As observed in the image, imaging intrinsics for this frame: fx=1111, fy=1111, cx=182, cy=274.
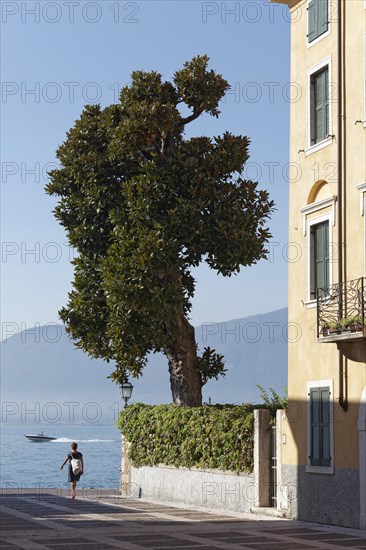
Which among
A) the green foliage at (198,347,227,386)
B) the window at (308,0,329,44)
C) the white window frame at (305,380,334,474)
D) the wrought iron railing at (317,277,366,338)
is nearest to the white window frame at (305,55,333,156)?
the window at (308,0,329,44)

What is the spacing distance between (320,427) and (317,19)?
9826 millimetres

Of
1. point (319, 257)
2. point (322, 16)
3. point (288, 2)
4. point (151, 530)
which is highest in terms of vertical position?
point (288, 2)

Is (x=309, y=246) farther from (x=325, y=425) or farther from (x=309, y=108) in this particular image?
(x=325, y=425)

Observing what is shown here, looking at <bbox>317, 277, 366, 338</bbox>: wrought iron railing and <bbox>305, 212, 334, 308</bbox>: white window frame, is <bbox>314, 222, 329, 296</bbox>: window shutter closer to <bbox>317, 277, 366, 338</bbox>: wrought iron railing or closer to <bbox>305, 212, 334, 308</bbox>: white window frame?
<bbox>305, 212, 334, 308</bbox>: white window frame

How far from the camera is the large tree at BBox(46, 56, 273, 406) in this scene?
33.1 metres

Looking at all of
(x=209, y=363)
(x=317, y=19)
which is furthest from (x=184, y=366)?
(x=317, y=19)

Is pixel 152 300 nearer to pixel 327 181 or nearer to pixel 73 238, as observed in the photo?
pixel 73 238

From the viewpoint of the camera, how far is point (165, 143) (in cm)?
3500

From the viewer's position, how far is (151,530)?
24.1 meters

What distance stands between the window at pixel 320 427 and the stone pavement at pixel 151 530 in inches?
60.0

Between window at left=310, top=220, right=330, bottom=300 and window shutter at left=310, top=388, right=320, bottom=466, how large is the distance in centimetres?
233

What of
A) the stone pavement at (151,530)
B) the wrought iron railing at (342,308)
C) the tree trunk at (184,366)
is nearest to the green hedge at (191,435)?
the tree trunk at (184,366)

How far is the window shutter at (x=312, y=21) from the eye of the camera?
88.9ft

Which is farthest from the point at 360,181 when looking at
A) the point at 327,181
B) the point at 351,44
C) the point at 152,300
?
the point at 152,300
